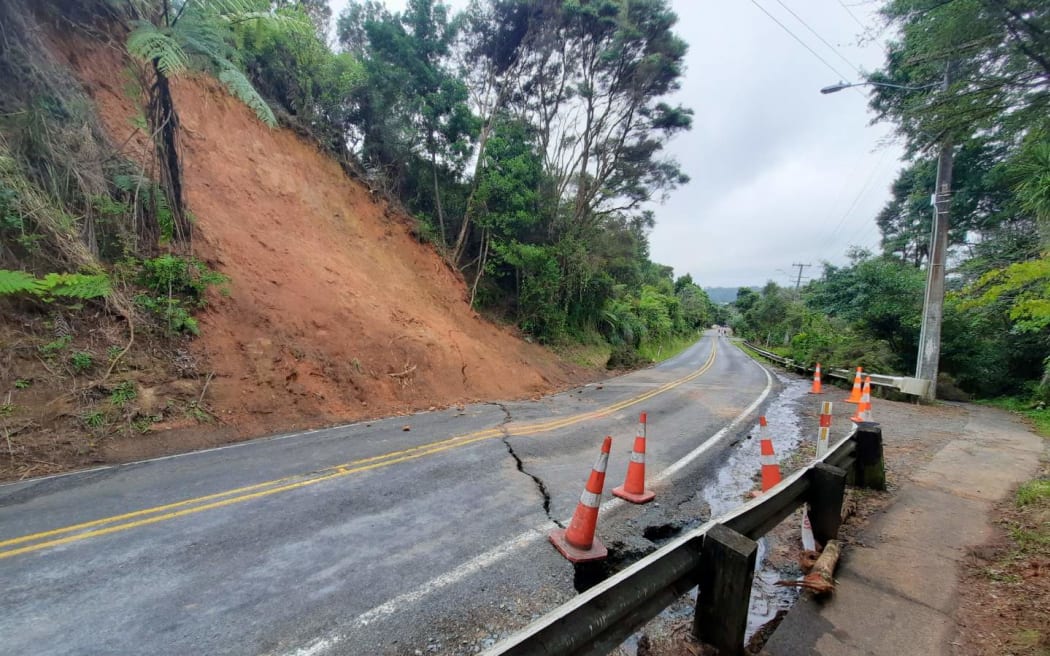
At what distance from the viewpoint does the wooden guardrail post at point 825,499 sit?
320cm

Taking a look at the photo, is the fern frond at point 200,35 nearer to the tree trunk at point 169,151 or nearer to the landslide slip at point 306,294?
the tree trunk at point 169,151

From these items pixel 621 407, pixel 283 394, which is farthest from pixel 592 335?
pixel 283 394

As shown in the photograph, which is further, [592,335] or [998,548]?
[592,335]

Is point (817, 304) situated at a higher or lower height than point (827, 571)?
higher

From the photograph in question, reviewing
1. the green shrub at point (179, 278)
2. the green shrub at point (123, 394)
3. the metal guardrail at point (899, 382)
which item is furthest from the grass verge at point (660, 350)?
the green shrub at point (123, 394)

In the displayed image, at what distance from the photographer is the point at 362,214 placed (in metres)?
14.3

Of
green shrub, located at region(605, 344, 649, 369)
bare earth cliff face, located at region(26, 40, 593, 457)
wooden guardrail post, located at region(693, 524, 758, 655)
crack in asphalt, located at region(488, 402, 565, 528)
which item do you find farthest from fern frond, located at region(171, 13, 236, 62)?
green shrub, located at region(605, 344, 649, 369)

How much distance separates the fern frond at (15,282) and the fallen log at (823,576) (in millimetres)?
9324

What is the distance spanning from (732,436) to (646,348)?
2143cm

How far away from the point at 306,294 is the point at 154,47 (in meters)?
5.05

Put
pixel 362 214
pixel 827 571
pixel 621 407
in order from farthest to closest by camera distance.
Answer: pixel 362 214 → pixel 621 407 → pixel 827 571

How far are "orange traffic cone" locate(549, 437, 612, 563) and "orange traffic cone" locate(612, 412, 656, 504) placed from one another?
0.99 m

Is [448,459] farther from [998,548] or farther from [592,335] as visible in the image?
[592,335]

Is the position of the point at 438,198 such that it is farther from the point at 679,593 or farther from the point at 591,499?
the point at 679,593
